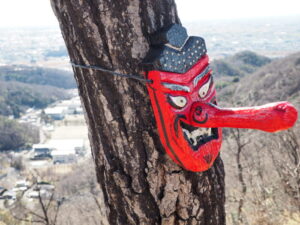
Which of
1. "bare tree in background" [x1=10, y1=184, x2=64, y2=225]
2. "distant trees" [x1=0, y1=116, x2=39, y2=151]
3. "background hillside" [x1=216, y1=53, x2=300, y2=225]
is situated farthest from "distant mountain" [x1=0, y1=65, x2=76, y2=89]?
"bare tree in background" [x1=10, y1=184, x2=64, y2=225]

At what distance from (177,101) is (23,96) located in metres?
42.3

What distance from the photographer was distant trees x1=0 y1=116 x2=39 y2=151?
3253 centimetres

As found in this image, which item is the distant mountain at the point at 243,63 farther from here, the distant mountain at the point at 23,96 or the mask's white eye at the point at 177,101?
the mask's white eye at the point at 177,101

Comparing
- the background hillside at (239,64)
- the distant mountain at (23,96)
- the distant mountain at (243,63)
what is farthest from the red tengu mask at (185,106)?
the distant mountain at (23,96)

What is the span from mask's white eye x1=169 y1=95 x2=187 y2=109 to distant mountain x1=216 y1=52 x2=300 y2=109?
12.9 metres

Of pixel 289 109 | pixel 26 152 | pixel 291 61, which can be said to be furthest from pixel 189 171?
pixel 26 152

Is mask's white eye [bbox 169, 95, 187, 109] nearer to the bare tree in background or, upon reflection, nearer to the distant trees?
the bare tree in background

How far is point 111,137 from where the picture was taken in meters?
1.78

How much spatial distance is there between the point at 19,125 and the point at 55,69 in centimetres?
1481

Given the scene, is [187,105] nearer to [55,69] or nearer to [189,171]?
[189,171]

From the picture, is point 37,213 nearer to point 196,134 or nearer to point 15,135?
point 196,134

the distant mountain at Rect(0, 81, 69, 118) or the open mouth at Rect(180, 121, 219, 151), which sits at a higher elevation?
the open mouth at Rect(180, 121, 219, 151)

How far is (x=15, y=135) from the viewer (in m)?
33.8

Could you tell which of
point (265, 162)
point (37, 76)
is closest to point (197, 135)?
point (265, 162)
